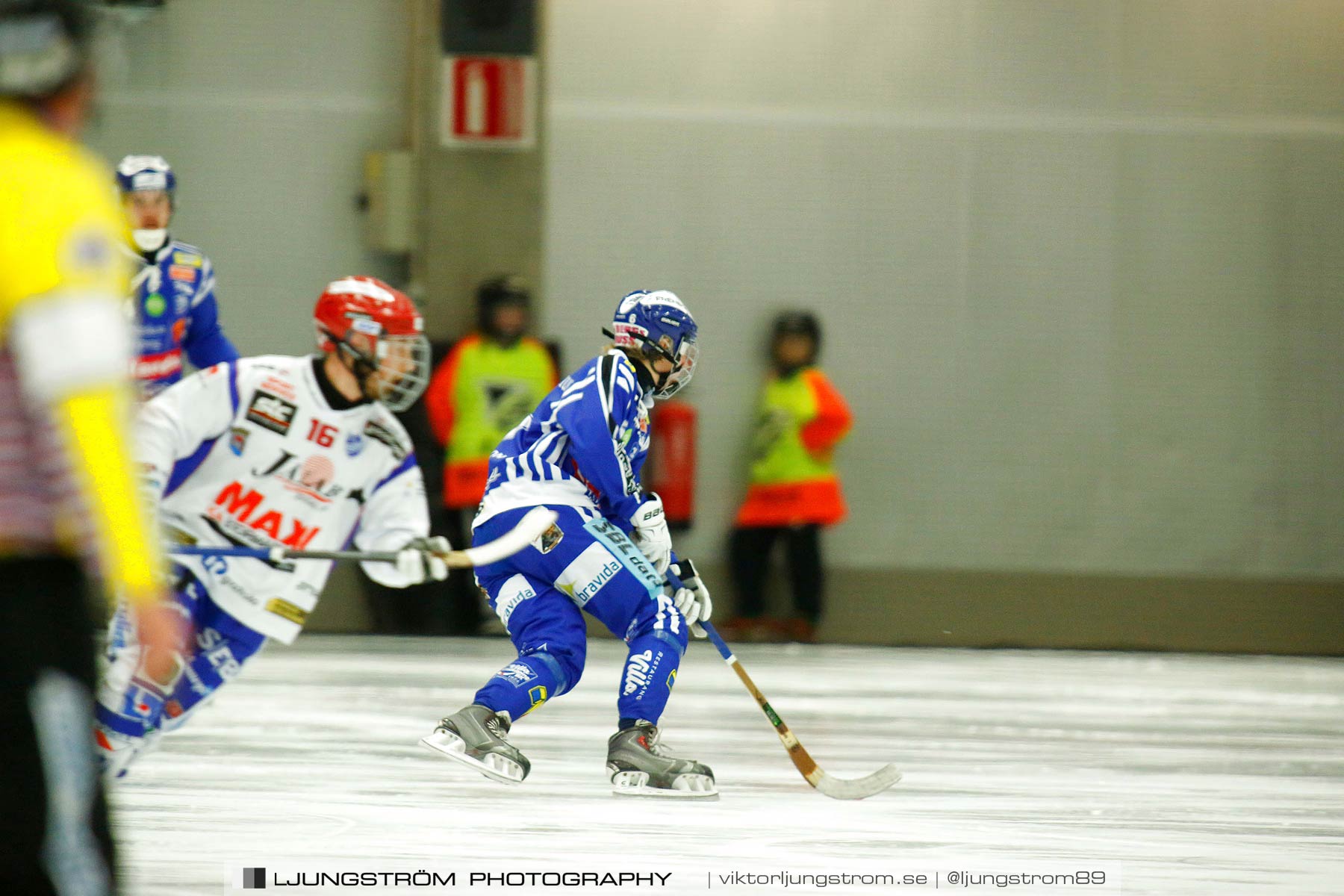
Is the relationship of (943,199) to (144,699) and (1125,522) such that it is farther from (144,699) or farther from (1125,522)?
(144,699)

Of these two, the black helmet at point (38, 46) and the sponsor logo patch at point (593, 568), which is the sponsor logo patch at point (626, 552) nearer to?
the sponsor logo patch at point (593, 568)

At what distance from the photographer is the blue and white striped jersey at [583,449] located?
4.49 meters

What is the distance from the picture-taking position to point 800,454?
29.8 feet

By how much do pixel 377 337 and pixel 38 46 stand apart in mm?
2002

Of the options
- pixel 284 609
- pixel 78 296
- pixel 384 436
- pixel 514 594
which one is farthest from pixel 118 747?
pixel 78 296

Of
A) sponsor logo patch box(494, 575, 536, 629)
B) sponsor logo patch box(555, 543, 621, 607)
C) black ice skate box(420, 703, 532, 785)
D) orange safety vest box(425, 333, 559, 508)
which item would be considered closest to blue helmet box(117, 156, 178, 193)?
sponsor logo patch box(494, 575, 536, 629)

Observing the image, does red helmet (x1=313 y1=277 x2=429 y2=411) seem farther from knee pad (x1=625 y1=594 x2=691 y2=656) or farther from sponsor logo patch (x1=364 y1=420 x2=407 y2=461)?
knee pad (x1=625 y1=594 x2=691 y2=656)

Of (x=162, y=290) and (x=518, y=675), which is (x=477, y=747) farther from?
(x=162, y=290)

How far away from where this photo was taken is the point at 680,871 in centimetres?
365

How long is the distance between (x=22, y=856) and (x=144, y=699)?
1.76 metres

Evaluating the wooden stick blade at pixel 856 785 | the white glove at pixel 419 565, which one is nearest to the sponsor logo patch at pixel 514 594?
the white glove at pixel 419 565

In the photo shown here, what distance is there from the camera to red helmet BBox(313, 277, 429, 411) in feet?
13.3

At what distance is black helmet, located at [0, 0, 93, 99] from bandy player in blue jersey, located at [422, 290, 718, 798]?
247cm

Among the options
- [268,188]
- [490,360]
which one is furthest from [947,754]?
[268,188]
